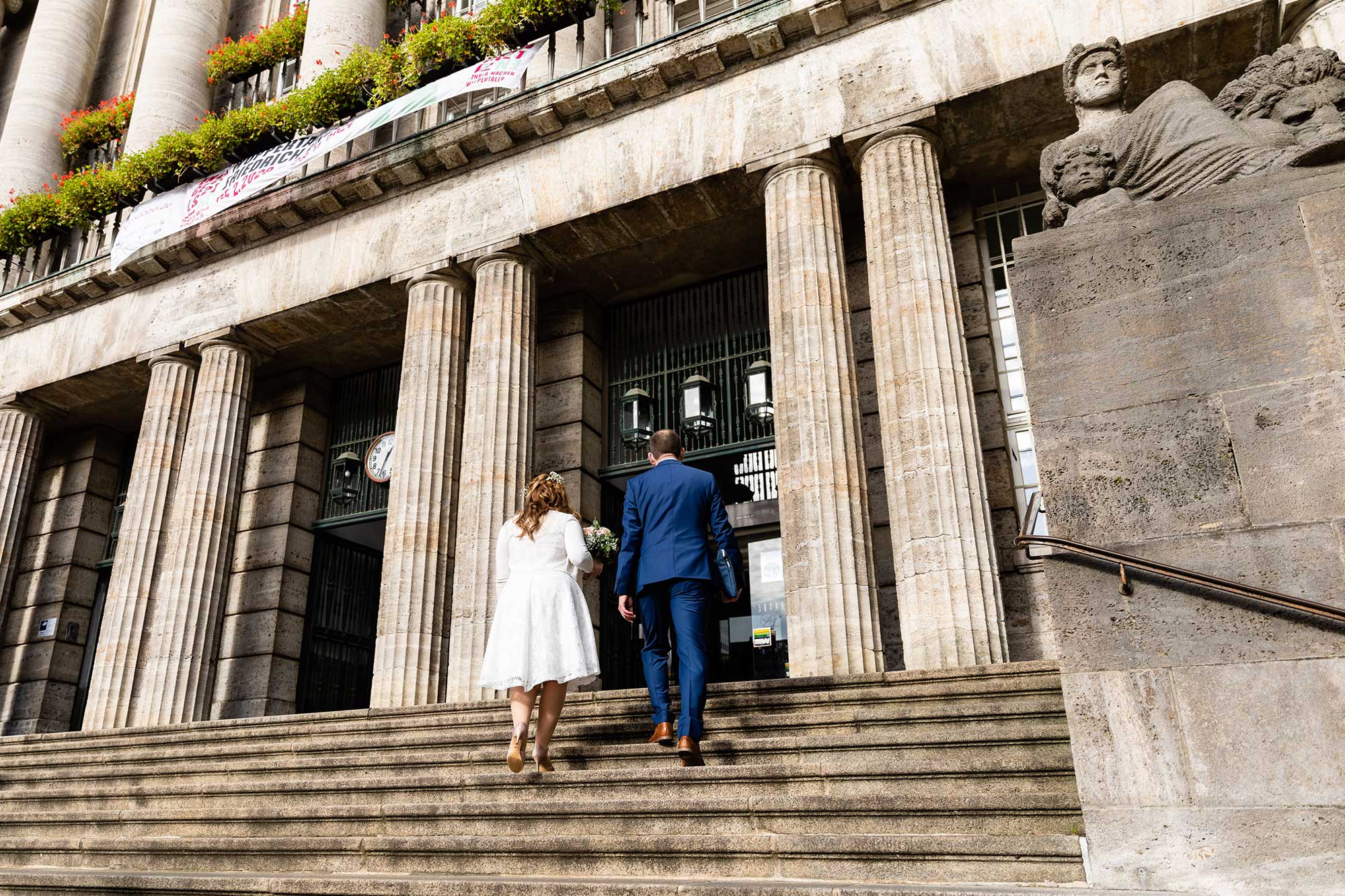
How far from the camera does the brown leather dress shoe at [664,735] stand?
6375 mm

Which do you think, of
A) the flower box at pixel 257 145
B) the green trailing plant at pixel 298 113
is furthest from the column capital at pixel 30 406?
the flower box at pixel 257 145

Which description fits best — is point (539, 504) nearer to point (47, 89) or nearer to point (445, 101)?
point (445, 101)

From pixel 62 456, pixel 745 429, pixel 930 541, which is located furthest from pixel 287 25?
pixel 930 541

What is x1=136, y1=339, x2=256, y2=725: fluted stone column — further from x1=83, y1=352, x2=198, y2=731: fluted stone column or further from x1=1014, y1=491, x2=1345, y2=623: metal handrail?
x1=1014, y1=491, x2=1345, y2=623: metal handrail

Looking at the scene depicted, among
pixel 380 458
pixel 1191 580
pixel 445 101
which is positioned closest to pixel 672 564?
pixel 1191 580

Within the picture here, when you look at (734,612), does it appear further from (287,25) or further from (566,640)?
(287,25)

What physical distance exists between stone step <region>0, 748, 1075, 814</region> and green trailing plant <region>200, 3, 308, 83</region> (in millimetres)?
15752

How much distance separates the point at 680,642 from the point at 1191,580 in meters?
3.14

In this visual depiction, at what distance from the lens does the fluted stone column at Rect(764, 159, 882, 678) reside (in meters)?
9.55

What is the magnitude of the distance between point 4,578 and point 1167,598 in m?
18.5

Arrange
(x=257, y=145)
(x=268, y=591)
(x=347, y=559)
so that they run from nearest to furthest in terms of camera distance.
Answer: (x=257, y=145) < (x=268, y=591) < (x=347, y=559)

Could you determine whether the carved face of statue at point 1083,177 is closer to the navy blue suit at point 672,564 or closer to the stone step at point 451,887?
the navy blue suit at point 672,564

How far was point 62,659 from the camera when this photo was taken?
17.8 m

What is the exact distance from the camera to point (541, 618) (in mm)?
6438
